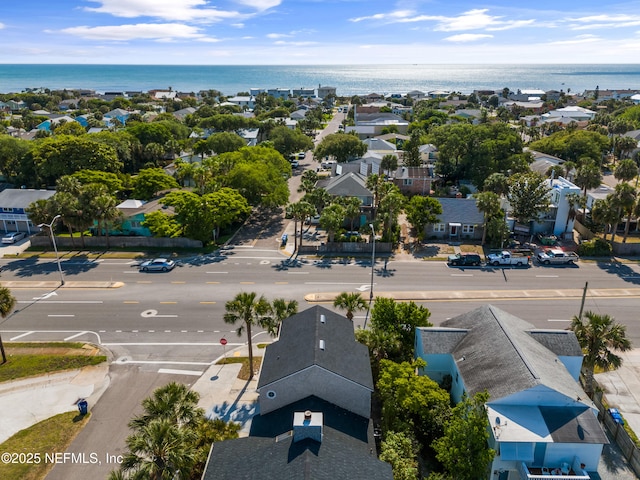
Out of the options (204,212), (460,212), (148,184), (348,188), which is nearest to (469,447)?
(204,212)

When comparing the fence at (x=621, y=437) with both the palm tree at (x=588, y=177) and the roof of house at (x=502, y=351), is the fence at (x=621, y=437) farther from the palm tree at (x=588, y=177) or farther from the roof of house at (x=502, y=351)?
the palm tree at (x=588, y=177)

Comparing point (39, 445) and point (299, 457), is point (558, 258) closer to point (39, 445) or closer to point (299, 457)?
point (299, 457)

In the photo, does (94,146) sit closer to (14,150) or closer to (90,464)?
(14,150)

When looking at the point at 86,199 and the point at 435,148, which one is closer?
the point at 86,199

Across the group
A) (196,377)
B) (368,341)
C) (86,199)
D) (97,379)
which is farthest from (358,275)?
(86,199)

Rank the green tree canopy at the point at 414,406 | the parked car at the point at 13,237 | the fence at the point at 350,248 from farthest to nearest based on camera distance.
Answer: the parked car at the point at 13,237, the fence at the point at 350,248, the green tree canopy at the point at 414,406

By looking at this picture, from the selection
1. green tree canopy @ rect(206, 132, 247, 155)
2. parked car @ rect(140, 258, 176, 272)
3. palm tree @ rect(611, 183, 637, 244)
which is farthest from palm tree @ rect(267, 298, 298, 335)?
green tree canopy @ rect(206, 132, 247, 155)

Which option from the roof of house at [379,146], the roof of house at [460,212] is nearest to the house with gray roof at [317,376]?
the roof of house at [460,212]
